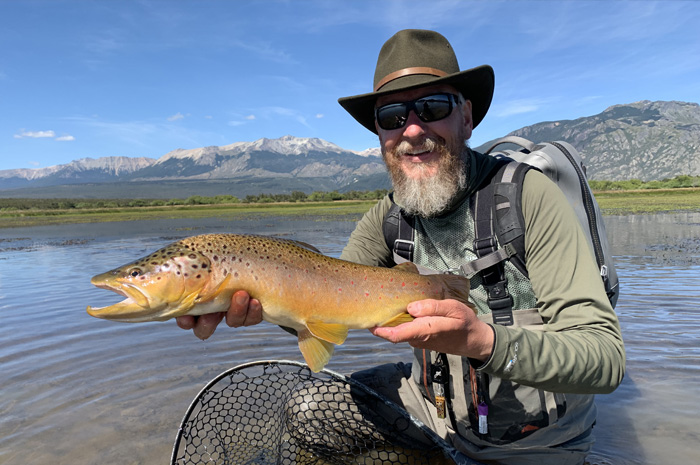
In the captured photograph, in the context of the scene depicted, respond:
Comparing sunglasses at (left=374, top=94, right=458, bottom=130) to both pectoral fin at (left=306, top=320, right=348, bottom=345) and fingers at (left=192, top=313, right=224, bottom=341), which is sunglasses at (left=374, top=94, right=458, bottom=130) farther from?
fingers at (left=192, top=313, right=224, bottom=341)

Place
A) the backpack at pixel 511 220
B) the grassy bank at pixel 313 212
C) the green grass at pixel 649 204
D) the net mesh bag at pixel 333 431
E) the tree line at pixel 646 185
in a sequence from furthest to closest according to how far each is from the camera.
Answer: the tree line at pixel 646 185 < the grassy bank at pixel 313 212 < the green grass at pixel 649 204 < the net mesh bag at pixel 333 431 < the backpack at pixel 511 220

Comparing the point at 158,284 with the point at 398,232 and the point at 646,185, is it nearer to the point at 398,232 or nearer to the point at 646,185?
the point at 398,232

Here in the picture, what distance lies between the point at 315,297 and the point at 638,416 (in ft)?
13.6

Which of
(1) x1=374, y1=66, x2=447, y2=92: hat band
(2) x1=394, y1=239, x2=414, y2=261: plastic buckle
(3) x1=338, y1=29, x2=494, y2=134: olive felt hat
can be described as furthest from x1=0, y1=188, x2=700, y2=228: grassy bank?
(1) x1=374, y1=66, x2=447, y2=92: hat band

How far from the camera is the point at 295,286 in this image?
9.32 ft

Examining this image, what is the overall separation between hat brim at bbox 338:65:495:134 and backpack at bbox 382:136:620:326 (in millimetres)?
566

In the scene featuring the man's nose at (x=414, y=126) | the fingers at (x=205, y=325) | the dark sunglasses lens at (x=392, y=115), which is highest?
the dark sunglasses lens at (x=392, y=115)

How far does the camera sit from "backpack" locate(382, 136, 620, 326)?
303cm

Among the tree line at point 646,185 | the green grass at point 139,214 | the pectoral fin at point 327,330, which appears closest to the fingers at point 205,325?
the pectoral fin at point 327,330

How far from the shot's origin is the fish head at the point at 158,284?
2.56 m

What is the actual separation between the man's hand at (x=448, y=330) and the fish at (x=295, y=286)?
1.12 feet

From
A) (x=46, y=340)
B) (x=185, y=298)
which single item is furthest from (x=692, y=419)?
(x=46, y=340)

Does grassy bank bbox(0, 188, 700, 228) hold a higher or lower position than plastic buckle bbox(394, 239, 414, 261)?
lower

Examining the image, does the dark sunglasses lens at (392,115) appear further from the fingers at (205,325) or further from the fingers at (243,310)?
the fingers at (205,325)
